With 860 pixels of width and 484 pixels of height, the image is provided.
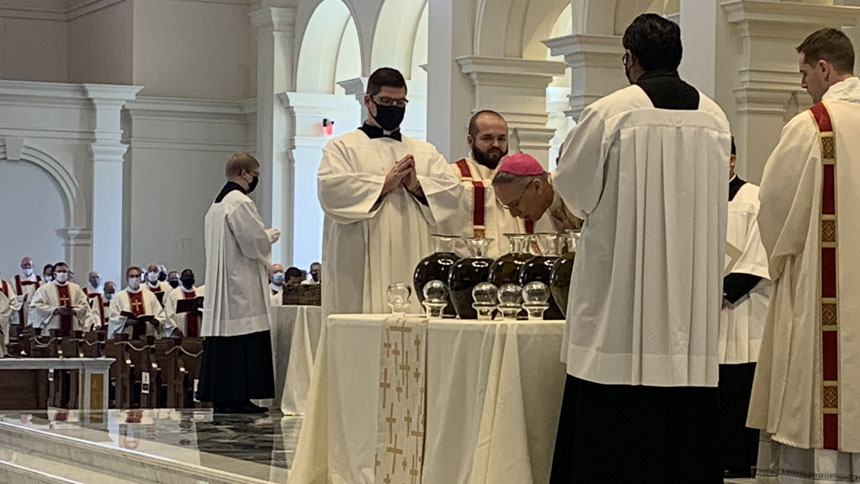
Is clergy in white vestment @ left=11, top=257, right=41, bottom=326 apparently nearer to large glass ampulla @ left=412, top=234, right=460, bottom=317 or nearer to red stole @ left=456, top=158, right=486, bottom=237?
red stole @ left=456, top=158, right=486, bottom=237

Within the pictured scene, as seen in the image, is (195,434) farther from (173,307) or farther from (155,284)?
(155,284)

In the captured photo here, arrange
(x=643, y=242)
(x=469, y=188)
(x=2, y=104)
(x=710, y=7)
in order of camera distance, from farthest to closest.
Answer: (x=2, y=104), (x=710, y=7), (x=469, y=188), (x=643, y=242)

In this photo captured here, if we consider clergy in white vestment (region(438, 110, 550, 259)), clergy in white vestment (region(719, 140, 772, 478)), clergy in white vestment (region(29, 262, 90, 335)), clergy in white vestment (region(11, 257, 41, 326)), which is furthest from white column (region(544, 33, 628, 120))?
clergy in white vestment (region(11, 257, 41, 326))

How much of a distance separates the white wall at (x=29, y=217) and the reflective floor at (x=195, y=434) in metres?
14.2

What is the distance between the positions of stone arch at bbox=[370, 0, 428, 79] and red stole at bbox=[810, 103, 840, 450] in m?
14.3

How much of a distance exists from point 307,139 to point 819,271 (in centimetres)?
1734

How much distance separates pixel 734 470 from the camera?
257 inches

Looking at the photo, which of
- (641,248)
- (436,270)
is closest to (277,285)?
(436,270)

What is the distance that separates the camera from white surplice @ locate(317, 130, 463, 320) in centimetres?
748

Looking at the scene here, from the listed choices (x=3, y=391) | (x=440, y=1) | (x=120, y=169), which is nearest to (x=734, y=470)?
(x=3, y=391)

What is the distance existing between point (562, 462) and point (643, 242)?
2.52 feet

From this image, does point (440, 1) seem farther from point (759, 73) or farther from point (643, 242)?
point (643, 242)

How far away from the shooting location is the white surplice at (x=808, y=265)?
5820 mm

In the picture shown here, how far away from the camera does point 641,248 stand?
5027 mm
